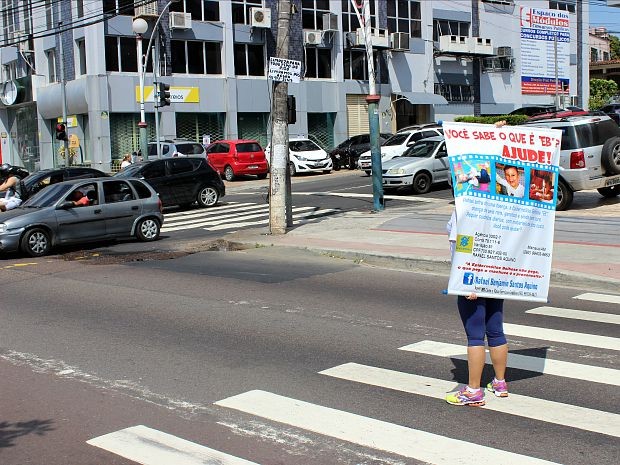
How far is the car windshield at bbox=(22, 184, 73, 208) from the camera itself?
1698 centimetres

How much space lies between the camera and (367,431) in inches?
223

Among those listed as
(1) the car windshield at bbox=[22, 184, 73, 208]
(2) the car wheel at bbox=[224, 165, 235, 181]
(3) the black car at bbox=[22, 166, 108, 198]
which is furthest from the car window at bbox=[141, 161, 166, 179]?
(2) the car wheel at bbox=[224, 165, 235, 181]

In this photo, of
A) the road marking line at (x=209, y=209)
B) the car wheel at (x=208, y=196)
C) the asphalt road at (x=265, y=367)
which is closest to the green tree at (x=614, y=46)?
the road marking line at (x=209, y=209)

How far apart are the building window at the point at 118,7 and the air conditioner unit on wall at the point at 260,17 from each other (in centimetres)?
658

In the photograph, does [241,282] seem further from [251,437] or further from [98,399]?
[251,437]

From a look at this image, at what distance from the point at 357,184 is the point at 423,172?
185 inches

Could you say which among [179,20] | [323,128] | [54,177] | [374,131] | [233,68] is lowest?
[54,177]

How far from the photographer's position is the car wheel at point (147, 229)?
18.3m

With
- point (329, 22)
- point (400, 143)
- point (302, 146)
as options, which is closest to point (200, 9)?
point (329, 22)

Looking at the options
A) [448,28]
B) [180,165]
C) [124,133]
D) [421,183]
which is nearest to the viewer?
[180,165]

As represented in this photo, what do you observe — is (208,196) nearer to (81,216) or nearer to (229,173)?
(81,216)

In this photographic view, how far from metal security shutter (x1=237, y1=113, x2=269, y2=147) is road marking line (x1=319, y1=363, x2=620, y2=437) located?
39.1 m

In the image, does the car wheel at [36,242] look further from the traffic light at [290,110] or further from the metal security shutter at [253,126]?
the metal security shutter at [253,126]

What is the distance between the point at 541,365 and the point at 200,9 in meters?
39.2
